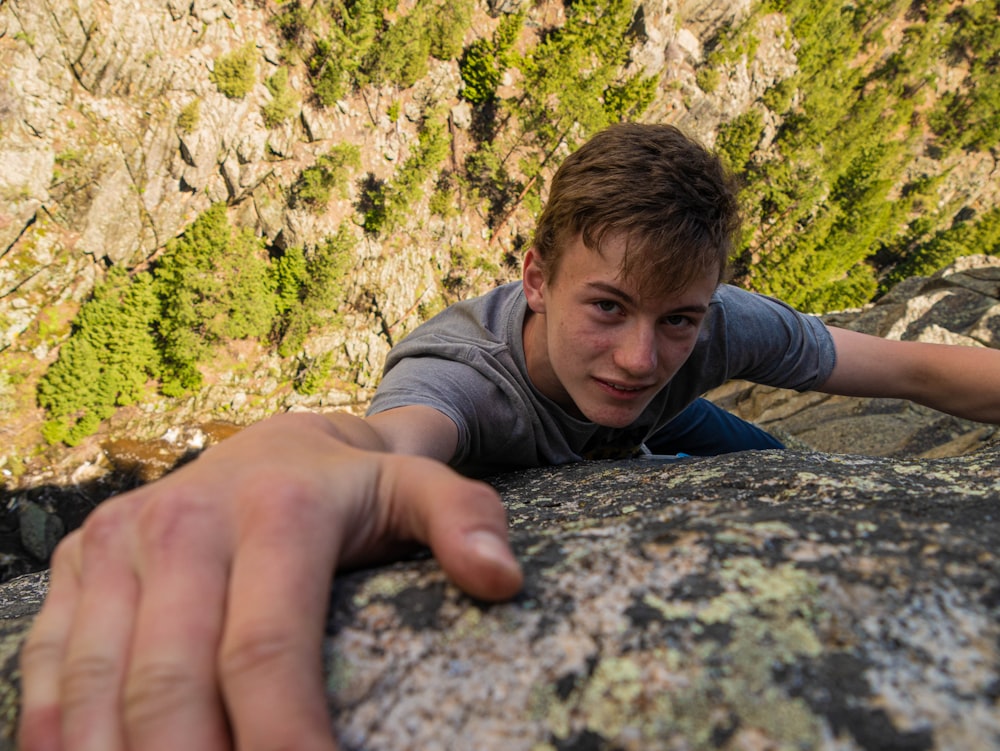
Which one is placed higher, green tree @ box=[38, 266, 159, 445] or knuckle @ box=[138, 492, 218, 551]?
knuckle @ box=[138, 492, 218, 551]

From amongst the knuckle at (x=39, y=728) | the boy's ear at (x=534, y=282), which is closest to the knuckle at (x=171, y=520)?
the knuckle at (x=39, y=728)

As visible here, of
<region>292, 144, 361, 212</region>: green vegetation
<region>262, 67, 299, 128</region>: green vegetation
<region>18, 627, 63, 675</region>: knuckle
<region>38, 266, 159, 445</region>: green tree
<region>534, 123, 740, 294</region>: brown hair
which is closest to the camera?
<region>18, 627, 63, 675</region>: knuckle

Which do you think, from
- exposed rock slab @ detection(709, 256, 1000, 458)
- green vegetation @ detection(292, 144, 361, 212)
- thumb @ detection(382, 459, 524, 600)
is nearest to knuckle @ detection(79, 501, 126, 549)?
thumb @ detection(382, 459, 524, 600)

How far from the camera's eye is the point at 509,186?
25438 millimetres

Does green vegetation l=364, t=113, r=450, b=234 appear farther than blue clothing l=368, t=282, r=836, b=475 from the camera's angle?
Yes

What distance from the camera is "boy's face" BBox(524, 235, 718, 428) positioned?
2.31m

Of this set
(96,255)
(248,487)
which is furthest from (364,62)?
(248,487)

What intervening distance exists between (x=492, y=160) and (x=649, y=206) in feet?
77.4

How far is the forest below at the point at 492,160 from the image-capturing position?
1761cm

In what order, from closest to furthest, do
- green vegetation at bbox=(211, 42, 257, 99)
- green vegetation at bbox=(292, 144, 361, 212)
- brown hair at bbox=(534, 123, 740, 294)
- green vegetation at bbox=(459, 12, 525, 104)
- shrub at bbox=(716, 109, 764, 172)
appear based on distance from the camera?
1. brown hair at bbox=(534, 123, 740, 294)
2. green vegetation at bbox=(211, 42, 257, 99)
3. green vegetation at bbox=(292, 144, 361, 212)
4. green vegetation at bbox=(459, 12, 525, 104)
5. shrub at bbox=(716, 109, 764, 172)

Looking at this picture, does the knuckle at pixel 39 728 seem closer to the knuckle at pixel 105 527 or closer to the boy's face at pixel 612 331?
the knuckle at pixel 105 527

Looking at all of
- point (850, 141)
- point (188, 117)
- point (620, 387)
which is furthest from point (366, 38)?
point (850, 141)

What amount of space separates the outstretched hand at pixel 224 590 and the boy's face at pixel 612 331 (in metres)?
1.44

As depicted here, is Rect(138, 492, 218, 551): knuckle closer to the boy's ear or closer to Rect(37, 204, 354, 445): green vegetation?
the boy's ear
